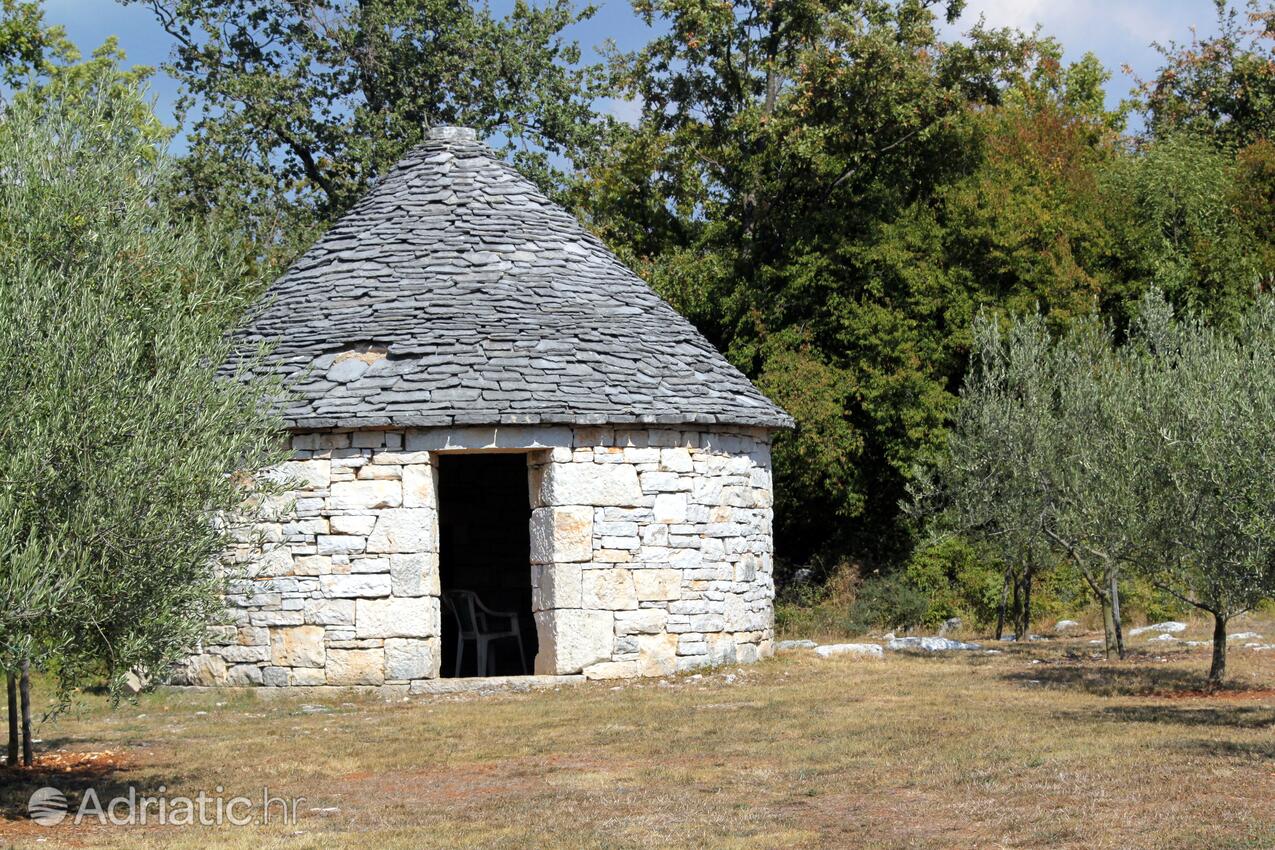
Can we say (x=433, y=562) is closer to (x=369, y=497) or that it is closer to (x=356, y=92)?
(x=369, y=497)

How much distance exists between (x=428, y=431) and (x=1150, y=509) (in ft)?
19.1

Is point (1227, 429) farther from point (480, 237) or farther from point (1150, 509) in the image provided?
point (480, 237)

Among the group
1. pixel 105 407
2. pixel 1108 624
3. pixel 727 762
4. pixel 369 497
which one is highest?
pixel 105 407

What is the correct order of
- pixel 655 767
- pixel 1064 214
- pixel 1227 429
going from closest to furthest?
pixel 655 767, pixel 1227 429, pixel 1064 214

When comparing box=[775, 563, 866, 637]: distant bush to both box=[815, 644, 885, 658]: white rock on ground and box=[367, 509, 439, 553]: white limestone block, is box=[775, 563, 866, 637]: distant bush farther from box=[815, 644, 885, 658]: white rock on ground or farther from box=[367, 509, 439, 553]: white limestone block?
Answer: box=[367, 509, 439, 553]: white limestone block

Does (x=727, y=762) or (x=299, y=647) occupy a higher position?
(x=299, y=647)

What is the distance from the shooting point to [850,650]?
14539 mm

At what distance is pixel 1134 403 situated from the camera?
10.8m

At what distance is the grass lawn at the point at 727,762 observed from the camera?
22.2 ft

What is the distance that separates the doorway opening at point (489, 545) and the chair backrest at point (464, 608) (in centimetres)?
67

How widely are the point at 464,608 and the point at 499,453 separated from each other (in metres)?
2.86

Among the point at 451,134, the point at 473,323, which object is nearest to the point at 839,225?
the point at 451,134

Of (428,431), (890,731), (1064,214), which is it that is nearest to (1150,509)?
(890,731)

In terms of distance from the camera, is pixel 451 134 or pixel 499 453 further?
pixel 451 134
